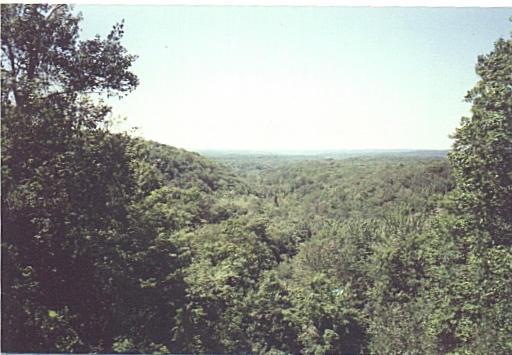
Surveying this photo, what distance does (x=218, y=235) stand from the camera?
3387 millimetres

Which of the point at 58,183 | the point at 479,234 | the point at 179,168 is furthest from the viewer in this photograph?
the point at 179,168

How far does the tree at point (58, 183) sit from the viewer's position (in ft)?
9.87

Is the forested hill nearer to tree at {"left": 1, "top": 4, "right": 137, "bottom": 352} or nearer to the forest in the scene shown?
the forest

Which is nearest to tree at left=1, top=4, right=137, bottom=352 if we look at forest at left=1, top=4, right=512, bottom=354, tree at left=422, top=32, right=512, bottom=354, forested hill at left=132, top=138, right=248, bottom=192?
forest at left=1, top=4, right=512, bottom=354

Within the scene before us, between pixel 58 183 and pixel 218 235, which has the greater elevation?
pixel 58 183

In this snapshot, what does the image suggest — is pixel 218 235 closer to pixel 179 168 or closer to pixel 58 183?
pixel 179 168

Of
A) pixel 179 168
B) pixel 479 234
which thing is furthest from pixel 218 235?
pixel 479 234

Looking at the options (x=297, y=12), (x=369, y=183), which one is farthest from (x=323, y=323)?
(x=297, y=12)

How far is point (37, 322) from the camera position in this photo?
A: 301 cm

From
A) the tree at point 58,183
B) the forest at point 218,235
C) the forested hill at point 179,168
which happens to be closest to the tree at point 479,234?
the forest at point 218,235

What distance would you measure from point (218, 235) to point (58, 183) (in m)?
1.19

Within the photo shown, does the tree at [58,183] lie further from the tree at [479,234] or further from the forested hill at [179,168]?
the tree at [479,234]

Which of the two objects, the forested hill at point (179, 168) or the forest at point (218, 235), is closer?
the forest at point (218, 235)

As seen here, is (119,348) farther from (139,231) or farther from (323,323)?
(323,323)
